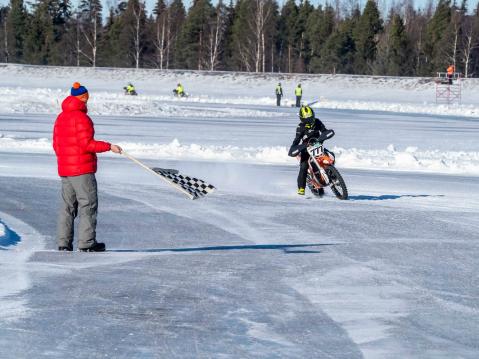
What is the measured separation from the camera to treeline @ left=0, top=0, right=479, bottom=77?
298ft

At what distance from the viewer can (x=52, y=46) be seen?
341 feet

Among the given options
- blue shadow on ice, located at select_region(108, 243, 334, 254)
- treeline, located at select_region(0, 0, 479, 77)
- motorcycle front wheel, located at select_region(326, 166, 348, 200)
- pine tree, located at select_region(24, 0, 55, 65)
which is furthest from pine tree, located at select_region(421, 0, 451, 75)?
blue shadow on ice, located at select_region(108, 243, 334, 254)

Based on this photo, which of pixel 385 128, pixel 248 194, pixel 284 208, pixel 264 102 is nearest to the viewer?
pixel 284 208

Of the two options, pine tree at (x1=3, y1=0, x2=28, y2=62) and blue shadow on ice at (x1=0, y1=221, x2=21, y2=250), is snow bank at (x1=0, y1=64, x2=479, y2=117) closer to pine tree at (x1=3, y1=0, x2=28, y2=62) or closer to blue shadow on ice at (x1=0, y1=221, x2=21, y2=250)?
pine tree at (x1=3, y1=0, x2=28, y2=62)

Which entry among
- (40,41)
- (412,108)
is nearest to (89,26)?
(40,41)

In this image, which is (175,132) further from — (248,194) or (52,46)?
(52,46)

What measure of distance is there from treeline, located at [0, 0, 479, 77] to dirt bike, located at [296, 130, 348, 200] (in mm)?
72758

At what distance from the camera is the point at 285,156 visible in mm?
21641

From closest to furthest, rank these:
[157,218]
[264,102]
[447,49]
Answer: [157,218], [264,102], [447,49]

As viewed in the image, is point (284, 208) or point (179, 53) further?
point (179, 53)

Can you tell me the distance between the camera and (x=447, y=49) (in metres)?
87.4

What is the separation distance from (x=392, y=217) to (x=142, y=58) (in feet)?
298

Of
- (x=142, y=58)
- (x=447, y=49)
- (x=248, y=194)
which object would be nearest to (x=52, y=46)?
(x=142, y=58)

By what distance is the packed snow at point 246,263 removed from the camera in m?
5.89
